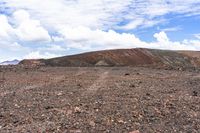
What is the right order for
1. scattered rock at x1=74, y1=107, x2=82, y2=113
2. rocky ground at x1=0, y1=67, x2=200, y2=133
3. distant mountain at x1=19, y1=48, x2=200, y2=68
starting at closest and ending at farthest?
rocky ground at x1=0, y1=67, x2=200, y2=133
scattered rock at x1=74, y1=107, x2=82, y2=113
distant mountain at x1=19, y1=48, x2=200, y2=68

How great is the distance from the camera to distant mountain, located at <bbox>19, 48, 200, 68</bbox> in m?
31.2

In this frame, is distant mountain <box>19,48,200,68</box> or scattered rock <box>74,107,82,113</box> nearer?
scattered rock <box>74,107,82,113</box>

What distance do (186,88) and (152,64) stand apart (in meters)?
16.1

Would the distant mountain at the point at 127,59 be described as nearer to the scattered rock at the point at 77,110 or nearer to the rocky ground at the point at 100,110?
the rocky ground at the point at 100,110

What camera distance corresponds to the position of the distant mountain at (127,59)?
102ft

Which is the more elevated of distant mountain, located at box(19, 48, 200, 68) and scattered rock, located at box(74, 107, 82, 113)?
distant mountain, located at box(19, 48, 200, 68)

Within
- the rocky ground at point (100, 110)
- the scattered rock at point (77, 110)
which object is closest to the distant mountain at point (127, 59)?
the rocky ground at point (100, 110)

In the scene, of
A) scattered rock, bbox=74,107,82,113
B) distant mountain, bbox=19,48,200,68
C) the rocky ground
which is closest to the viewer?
the rocky ground

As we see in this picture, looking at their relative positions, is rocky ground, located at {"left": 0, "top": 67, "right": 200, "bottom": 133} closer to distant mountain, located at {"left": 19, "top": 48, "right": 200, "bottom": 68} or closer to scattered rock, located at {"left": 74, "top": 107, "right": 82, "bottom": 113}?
scattered rock, located at {"left": 74, "top": 107, "right": 82, "bottom": 113}

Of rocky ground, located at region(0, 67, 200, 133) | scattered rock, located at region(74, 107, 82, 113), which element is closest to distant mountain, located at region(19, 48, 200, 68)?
rocky ground, located at region(0, 67, 200, 133)

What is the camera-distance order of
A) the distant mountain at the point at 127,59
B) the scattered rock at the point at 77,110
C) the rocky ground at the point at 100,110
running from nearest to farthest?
1. the rocky ground at the point at 100,110
2. the scattered rock at the point at 77,110
3. the distant mountain at the point at 127,59

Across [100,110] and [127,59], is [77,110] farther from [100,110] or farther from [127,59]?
[127,59]

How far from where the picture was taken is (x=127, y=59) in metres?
32.4

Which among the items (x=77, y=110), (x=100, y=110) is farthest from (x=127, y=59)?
(x=77, y=110)
